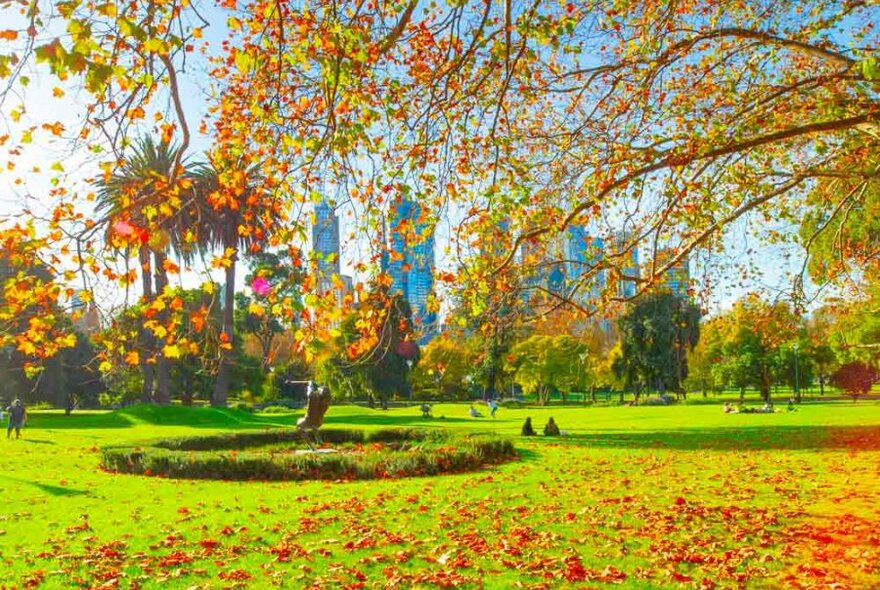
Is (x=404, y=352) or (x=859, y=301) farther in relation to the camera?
(x=404, y=352)

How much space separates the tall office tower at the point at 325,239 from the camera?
6348 mm

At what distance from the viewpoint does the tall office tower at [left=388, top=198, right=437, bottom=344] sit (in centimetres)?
811

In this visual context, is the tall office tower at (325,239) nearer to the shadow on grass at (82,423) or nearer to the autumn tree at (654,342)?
the shadow on grass at (82,423)

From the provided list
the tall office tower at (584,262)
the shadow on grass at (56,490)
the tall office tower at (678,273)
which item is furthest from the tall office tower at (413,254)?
the shadow on grass at (56,490)

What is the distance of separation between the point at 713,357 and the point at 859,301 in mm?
48818

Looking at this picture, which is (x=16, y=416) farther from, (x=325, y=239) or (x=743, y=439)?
(x=743, y=439)

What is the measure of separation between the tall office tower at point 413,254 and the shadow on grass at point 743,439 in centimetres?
1387

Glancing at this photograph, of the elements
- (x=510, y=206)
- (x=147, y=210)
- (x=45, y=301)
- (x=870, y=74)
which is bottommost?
(x=45, y=301)

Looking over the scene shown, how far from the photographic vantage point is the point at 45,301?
18.9 feet

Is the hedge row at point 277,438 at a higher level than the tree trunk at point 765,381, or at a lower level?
lower

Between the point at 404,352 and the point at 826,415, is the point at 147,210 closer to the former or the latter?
the point at 826,415

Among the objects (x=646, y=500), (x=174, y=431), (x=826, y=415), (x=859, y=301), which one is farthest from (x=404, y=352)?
(x=646, y=500)

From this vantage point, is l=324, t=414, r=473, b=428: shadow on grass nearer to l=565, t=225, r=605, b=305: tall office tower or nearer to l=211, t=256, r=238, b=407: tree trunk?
l=211, t=256, r=238, b=407: tree trunk

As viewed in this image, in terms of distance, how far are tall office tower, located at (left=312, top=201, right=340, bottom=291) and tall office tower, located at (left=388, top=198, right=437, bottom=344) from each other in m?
0.60
